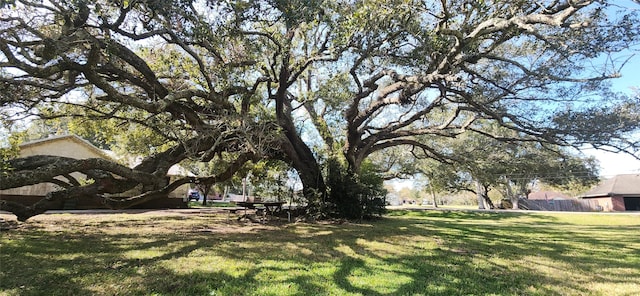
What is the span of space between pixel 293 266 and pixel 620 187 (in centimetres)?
4846

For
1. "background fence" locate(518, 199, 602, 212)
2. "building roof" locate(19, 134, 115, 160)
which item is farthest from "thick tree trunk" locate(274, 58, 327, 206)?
"background fence" locate(518, 199, 602, 212)

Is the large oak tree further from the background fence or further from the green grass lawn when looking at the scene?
the background fence

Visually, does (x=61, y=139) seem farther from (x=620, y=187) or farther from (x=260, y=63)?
(x=620, y=187)

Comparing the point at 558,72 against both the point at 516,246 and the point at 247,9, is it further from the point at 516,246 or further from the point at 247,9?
the point at 247,9

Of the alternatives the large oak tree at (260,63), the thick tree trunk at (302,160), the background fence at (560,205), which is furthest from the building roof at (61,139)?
the background fence at (560,205)

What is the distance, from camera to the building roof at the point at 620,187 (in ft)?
120

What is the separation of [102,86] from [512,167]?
17884 millimetres

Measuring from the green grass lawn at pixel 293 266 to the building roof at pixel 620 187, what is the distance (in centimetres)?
4005

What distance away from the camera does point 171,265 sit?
4.59 metres

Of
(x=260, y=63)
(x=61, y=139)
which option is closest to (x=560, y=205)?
(x=260, y=63)

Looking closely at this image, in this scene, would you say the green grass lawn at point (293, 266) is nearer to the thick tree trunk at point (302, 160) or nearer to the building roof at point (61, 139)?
the thick tree trunk at point (302, 160)

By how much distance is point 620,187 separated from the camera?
37625mm

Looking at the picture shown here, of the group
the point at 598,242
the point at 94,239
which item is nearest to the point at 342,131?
the point at 598,242

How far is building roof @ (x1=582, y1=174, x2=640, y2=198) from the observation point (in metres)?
36.6
